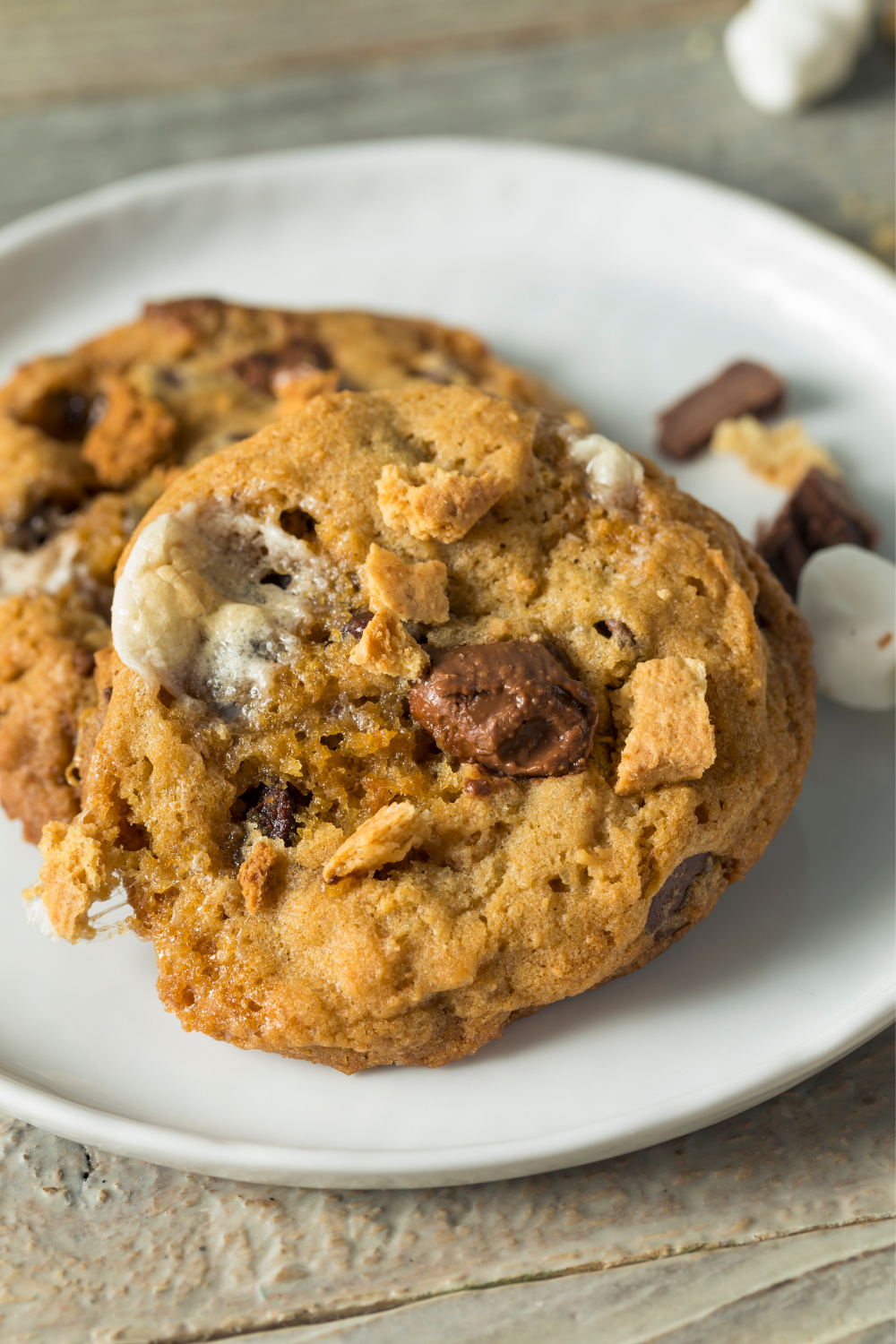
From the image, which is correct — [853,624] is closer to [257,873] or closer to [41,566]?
[257,873]

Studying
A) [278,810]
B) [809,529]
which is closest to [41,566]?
[278,810]

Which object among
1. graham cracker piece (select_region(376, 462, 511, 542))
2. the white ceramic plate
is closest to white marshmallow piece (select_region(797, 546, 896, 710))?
the white ceramic plate

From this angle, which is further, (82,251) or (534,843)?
(82,251)

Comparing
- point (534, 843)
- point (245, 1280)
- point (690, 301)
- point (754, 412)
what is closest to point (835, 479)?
point (754, 412)

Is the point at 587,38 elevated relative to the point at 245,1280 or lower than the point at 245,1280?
elevated

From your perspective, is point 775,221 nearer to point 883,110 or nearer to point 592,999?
point 883,110

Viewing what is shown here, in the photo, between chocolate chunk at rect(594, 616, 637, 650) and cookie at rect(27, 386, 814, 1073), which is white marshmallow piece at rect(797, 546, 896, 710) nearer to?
cookie at rect(27, 386, 814, 1073)
